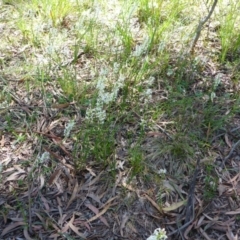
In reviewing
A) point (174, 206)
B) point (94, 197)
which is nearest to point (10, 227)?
point (94, 197)

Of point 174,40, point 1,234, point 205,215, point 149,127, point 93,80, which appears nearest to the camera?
point 1,234

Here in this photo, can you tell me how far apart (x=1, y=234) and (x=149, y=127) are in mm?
1046

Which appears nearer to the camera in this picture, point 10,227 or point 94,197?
point 10,227

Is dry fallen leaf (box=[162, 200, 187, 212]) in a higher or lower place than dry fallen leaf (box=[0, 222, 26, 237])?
higher

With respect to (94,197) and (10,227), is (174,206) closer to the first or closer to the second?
(94,197)

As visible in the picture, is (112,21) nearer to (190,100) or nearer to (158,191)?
(190,100)

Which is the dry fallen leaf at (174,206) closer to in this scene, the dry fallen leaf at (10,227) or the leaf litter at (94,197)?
the leaf litter at (94,197)

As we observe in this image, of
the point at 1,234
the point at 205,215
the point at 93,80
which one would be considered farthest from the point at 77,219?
the point at 93,80

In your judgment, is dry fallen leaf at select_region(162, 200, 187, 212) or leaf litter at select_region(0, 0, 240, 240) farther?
dry fallen leaf at select_region(162, 200, 187, 212)

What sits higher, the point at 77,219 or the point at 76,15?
the point at 76,15

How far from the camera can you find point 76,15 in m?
3.24

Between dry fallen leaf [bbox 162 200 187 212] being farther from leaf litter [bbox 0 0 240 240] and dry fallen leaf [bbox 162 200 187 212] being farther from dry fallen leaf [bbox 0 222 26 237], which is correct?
dry fallen leaf [bbox 0 222 26 237]

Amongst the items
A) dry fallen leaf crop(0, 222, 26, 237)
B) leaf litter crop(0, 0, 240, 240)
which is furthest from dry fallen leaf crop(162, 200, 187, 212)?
dry fallen leaf crop(0, 222, 26, 237)

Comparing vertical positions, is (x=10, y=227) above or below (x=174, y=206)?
below
